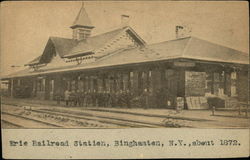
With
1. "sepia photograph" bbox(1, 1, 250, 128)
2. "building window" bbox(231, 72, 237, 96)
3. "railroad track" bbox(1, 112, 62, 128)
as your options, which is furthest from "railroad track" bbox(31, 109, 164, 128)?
"building window" bbox(231, 72, 237, 96)

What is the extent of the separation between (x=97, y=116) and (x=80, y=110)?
1.20 feet

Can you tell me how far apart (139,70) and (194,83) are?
0.92 metres

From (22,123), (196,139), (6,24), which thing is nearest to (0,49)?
(6,24)

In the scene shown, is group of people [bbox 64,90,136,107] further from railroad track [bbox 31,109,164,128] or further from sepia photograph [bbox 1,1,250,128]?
railroad track [bbox 31,109,164,128]

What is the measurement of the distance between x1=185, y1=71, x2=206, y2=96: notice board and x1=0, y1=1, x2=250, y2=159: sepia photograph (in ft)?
0.05

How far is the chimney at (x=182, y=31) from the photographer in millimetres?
5449

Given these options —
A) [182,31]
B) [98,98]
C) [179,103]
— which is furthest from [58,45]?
[179,103]

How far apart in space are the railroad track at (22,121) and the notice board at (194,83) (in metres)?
2.04

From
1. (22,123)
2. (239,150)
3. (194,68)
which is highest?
(194,68)

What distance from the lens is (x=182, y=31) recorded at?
5.47m

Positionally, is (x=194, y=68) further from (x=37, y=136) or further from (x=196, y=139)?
(x=37, y=136)

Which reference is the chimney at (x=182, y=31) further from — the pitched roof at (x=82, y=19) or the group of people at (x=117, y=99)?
the pitched roof at (x=82, y=19)

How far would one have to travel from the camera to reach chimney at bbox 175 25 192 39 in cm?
545

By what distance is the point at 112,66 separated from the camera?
582cm
